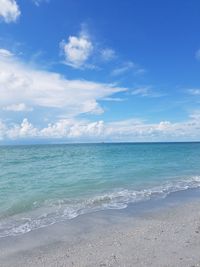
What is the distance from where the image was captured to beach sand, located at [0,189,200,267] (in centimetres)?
783

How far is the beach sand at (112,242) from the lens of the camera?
7.83m

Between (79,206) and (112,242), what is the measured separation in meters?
5.33

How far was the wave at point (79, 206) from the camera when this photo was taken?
11.2 m

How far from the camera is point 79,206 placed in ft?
47.2

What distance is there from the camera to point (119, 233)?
10.2 m

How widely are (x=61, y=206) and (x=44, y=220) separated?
2.45 m

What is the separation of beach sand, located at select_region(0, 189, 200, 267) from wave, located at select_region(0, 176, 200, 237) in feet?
2.15

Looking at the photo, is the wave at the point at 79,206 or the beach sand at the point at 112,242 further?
the wave at the point at 79,206

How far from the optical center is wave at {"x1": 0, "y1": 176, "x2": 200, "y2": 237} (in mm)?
11195

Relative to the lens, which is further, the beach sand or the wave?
the wave

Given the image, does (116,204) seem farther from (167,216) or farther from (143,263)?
(143,263)

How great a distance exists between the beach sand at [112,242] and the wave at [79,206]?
66 cm

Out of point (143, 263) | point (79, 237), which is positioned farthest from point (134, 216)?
point (143, 263)

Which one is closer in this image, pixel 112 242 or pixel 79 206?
pixel 112 242
